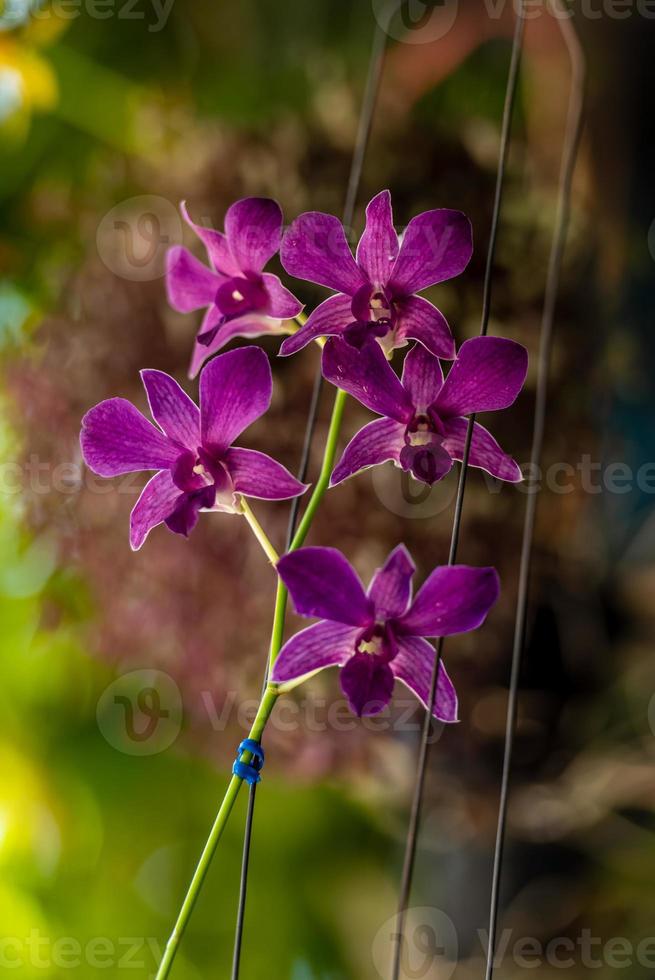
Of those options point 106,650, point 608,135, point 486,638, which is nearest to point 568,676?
point 486,638

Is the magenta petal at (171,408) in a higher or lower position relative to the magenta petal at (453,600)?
higher

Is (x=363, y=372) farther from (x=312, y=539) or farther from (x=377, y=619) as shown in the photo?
(x=312, y=539)

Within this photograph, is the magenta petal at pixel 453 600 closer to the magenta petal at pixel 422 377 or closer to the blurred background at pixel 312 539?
the magenta petal at pixel 422 377

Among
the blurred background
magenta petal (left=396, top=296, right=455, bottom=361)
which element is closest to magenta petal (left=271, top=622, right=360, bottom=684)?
magenta petal (left=396, top=296, right=455, bottom=361)

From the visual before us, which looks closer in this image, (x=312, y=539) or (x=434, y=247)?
(x=434, y=247)

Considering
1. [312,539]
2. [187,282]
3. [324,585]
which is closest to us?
[324,585]

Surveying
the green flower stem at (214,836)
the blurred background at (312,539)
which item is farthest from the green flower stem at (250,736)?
the blurred background at (312,539)

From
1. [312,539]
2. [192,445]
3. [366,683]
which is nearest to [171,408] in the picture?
[192,445]
